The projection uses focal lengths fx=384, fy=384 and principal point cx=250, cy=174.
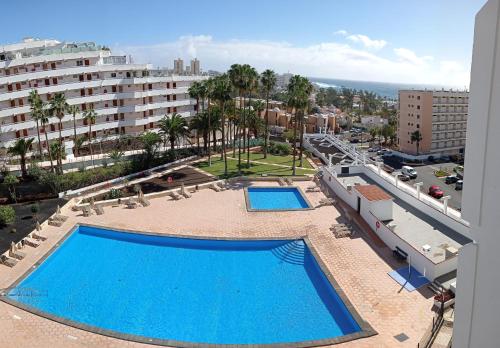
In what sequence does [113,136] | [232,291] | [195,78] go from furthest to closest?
[195,78], [113,136], [232,291]

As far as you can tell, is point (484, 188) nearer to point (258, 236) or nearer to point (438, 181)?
point (258, 236)

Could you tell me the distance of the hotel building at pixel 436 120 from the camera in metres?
68.4

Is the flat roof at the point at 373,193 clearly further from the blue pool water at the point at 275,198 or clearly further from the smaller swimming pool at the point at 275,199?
the blue pool water at the point at 275,198

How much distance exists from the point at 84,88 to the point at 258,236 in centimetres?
4119

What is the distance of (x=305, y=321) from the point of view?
19250mm

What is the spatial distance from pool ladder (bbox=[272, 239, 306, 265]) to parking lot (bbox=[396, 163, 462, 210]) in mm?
18804

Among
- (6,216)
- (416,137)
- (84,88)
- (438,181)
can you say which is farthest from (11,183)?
(416,137)

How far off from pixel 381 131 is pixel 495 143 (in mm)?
85177

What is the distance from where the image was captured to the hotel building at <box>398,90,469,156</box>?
224 ft

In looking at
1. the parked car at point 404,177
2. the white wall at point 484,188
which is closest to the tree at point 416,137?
the parked car at point 404,177

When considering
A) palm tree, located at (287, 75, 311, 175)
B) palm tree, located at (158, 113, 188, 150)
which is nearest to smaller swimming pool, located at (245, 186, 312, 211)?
palm tree, located at (287, 75, 311, 175)

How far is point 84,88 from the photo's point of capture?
5647cm

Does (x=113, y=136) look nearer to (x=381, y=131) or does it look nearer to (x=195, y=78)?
(x=195, y=78)

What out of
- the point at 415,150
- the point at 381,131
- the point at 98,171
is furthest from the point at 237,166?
the point at 381,131
